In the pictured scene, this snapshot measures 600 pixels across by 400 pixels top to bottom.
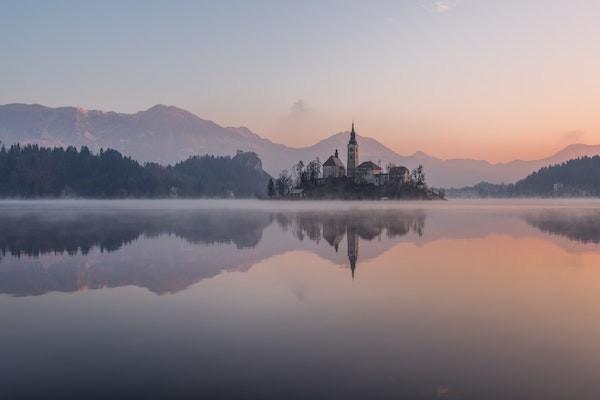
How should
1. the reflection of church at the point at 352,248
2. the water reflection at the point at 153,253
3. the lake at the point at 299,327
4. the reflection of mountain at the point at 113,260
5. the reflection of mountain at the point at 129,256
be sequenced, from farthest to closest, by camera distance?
1. the reflection of church at the point at 352,248
2. the water reflection at the point at 153,253
3. the reflection of mountain at the point at 129,256
4. the reflection of mountain at the point at 113,260
5. the lake at the point at 299,327

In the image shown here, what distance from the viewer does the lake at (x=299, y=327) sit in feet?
34.4

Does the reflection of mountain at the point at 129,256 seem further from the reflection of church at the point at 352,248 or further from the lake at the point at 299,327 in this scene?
the lake at the point at 299,327

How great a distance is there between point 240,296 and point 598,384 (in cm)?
1354

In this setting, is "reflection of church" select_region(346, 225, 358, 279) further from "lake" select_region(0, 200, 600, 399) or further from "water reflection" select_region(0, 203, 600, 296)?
"lake" select_region(0, 200, 600, 399)

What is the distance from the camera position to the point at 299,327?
15.1 metres

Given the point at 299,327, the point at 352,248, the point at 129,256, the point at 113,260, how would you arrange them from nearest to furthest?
the point at 299,327, the point at 113,260, the point at 129,256, the point at 352,248

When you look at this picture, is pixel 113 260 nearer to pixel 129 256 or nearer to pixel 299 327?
pixel 129 256

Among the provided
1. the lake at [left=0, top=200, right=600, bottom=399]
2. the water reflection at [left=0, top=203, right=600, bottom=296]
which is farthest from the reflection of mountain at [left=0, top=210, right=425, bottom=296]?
the lake at [left=0, top=200, right=600, bottom=399]

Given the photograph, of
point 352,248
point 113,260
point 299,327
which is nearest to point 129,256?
point 113,260

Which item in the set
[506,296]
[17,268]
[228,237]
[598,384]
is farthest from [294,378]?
[228,237]

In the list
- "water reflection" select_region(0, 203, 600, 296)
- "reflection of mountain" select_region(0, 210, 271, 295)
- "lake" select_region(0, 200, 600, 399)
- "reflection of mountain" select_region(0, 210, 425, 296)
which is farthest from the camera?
"water reflection" select_region(0, 203, 600, 296)

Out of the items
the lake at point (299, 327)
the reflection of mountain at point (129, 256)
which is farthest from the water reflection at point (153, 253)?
the lake at point (299, 327)

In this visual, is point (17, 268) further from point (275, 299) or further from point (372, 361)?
point (372, 361)

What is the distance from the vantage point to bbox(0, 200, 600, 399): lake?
10.5 metres
